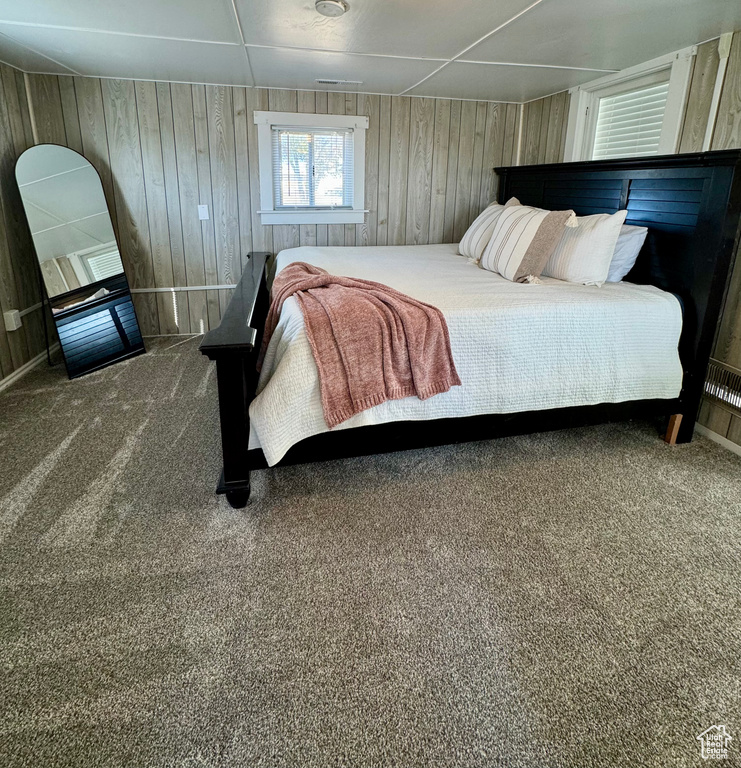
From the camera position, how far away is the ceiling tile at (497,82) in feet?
10.5

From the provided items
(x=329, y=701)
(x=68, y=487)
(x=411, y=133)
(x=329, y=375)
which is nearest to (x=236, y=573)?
(x=329, y=701)

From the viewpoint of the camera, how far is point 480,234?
3.47m

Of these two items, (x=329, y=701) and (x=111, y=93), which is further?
(x=111, y=93)

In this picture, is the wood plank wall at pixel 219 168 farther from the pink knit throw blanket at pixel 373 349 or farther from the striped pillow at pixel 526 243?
the pink knit throw blanket at pixel 373 349

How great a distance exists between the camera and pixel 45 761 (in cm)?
114

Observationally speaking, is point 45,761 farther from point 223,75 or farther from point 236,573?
point 223,75

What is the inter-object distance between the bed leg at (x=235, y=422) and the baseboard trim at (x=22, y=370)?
6.42 ft

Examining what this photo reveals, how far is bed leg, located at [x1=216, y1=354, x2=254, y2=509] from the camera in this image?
6.15 ft

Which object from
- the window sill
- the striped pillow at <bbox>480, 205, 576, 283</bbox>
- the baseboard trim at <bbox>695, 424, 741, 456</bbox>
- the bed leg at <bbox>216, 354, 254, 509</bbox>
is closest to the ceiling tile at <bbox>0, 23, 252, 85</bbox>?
the window sill

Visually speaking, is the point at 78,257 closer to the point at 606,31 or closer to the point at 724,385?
the point at 606,31

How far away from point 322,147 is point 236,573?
3427 mm

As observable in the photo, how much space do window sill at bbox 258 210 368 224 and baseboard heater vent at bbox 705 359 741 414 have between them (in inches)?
109

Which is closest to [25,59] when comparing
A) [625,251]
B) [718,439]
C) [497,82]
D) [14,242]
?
[14,242]

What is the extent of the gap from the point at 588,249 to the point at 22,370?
137 inches
